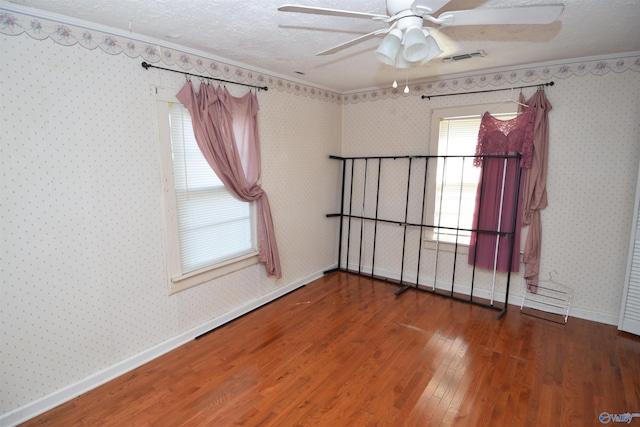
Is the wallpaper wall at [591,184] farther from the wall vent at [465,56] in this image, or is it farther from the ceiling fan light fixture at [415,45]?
the ceiling fan light fixture at [415,45]

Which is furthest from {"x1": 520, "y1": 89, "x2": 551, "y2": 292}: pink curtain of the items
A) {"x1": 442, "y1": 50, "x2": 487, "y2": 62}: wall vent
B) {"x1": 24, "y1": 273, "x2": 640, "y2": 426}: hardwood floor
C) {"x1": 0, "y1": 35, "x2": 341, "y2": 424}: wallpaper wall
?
{"x1": 0, "y1": 35, "x2": 341, "y2": 424}: wallpaper wall

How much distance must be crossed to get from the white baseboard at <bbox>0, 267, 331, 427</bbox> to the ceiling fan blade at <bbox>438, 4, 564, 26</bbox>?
2.99m

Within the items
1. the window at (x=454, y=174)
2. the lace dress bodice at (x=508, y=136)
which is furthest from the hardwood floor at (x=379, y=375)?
the lace dress bodice at (x=508, y=136)

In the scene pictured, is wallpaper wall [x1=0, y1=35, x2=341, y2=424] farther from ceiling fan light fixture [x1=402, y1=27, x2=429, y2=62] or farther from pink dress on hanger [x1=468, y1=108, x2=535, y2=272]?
pink dress on hanger [x1=468, y1=108, x2=535, y2=272]

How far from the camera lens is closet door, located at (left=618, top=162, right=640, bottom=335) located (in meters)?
2.89

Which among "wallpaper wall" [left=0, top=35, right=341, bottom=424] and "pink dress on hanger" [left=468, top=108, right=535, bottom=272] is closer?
"wallpaper wall" [left=0, top=35, right=341, bottom=424]

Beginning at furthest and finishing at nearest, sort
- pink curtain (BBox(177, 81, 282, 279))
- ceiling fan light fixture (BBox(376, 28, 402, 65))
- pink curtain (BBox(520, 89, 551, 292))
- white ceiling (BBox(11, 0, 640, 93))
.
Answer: pink curtain (BBox(520, 89, 551, 292)) < pink curtain (BBox(177, 81, 282, 279)) < white ceiling (BBox(11, 0, 640, 93)) < ceiling fan light fixture (BBox(376, 28, 402, 65))

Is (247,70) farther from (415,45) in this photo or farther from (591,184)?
(591,184)

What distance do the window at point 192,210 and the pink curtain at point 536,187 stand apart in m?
2.93

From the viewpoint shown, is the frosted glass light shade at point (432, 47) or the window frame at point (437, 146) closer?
the frosted glass light shade at point (432, 47)

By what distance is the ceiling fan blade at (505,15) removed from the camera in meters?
1.42

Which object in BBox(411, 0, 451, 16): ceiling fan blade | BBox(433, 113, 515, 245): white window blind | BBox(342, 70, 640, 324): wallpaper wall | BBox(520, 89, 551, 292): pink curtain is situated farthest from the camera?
BBox(433, 113, 515, 245): white window blind

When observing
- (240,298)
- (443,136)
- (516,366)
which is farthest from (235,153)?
(516,366)

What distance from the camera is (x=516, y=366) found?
2561 millimetres
